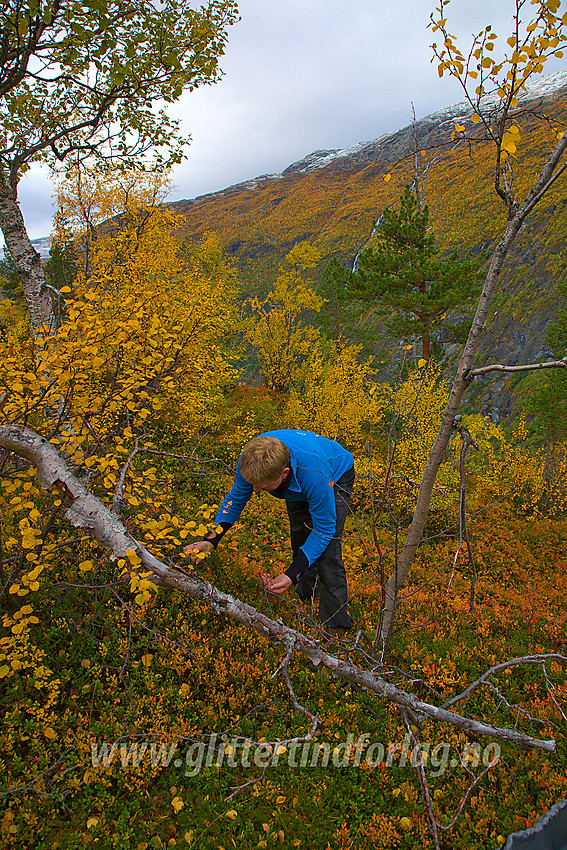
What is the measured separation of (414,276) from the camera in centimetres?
1441

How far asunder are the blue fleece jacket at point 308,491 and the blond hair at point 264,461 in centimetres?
18

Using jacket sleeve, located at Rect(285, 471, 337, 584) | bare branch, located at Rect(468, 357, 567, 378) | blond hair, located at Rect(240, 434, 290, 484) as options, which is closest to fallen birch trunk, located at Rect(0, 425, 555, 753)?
jacket sleeve, located at Rect(285, 471, 337, 584)

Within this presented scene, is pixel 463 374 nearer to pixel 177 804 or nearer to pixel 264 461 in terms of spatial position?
pixel 264 461

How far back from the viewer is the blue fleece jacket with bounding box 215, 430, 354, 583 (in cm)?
320

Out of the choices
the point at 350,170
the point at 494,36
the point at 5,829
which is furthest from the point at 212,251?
the point at 350,170

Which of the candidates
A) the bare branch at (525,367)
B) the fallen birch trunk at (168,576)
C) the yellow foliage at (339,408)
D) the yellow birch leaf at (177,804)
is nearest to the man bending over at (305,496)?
the fallen birch trunk at (168,576)

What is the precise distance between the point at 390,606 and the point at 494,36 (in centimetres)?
384

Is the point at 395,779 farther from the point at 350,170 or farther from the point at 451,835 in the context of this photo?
the point at 350,170

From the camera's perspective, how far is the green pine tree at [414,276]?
14.1 meters

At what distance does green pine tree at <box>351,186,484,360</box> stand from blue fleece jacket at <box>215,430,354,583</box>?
12815 mm

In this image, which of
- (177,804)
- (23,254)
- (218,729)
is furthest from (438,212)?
(177,804)

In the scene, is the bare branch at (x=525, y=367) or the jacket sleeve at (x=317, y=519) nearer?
the bare branch at (x=525, y=367)

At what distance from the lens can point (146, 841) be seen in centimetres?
246

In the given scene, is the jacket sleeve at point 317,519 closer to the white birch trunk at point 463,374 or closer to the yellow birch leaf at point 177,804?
the white birch trunk at point 463,374
